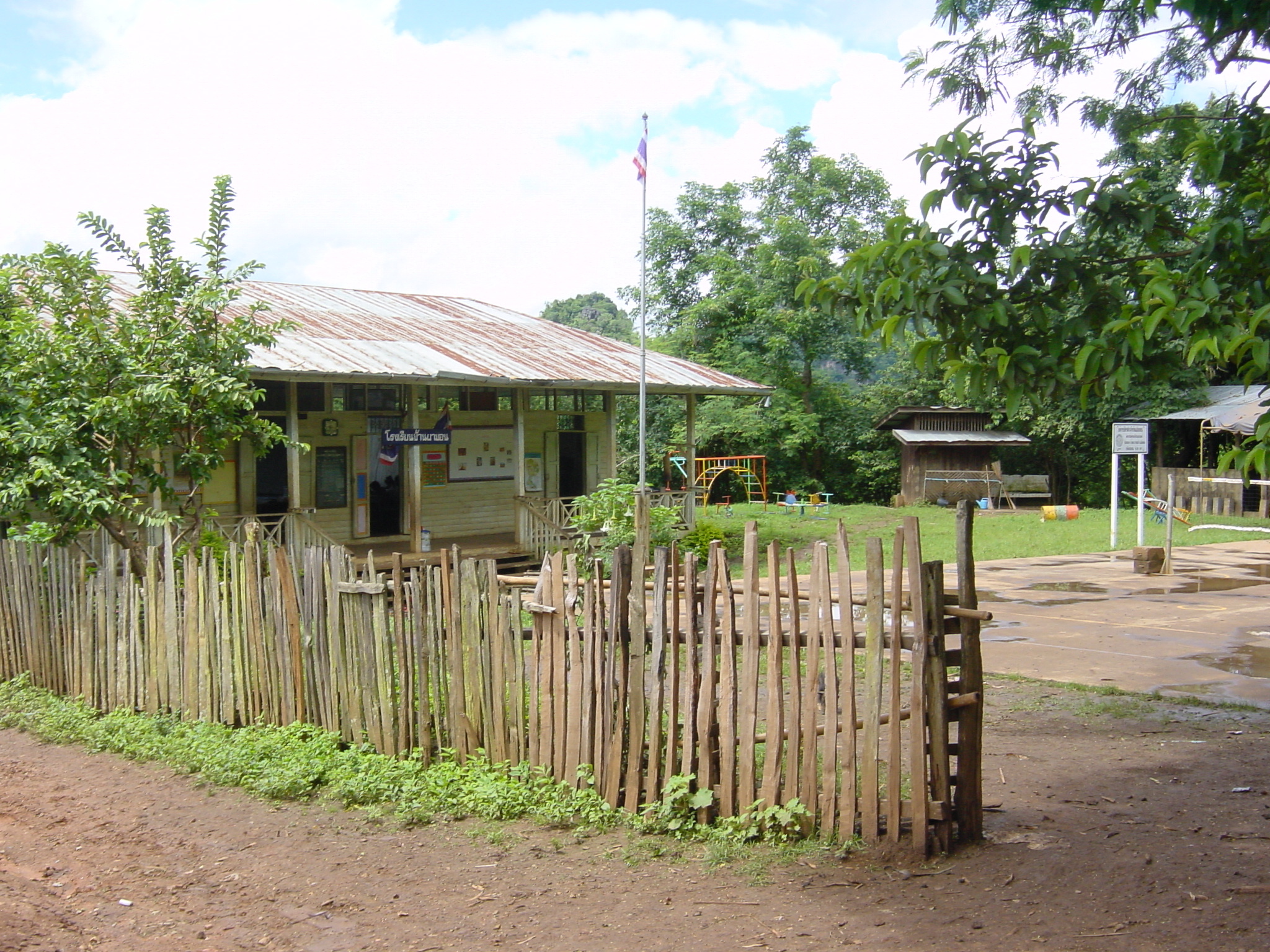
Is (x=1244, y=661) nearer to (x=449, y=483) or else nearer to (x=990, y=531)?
(x=449, y=483)

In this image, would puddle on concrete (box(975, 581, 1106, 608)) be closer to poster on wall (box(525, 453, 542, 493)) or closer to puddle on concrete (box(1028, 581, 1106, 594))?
puddle on concrete (box(1028, 581, 1106, 594))

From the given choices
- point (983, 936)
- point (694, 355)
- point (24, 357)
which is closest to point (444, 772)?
point (983, 936)

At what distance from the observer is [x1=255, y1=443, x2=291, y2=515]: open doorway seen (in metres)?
16.8

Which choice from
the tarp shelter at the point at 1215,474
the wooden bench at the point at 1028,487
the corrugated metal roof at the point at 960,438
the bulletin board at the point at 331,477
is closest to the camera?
the bulletin board at the point at 331,477

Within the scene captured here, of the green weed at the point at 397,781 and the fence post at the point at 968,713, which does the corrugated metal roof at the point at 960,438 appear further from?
the fence post at the point at 968,713

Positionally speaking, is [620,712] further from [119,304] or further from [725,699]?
[119,304]

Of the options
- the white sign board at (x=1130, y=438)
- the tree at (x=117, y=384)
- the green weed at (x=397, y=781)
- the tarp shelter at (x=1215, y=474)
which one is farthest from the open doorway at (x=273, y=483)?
the tarp shelter at (x=1215, y=474)

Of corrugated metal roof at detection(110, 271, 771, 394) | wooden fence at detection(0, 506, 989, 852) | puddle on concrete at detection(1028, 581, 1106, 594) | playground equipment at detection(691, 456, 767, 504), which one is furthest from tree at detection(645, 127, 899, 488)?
wooden fence at detection(0, 506, 989, 852)

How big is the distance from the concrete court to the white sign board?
6.69 feet

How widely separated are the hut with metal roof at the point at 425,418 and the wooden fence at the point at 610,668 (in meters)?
6.99

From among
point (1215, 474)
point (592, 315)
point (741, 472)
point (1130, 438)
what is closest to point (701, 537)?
point (1130, 438)

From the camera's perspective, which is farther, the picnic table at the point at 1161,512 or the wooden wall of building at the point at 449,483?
the picnic table at the point at 1161,512

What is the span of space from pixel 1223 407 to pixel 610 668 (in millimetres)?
29120

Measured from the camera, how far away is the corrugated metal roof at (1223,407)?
27533 mm
